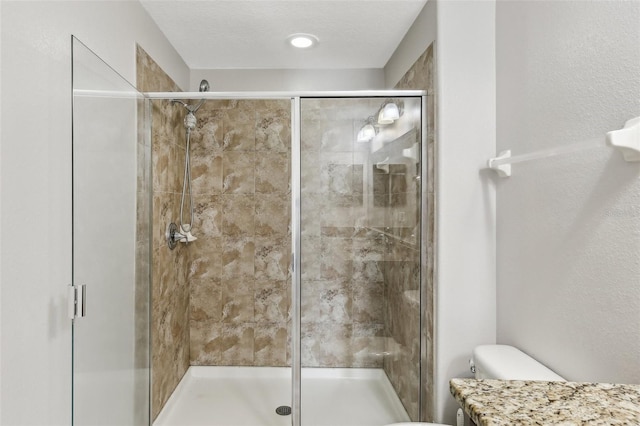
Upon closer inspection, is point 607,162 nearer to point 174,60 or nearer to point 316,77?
point 316,77

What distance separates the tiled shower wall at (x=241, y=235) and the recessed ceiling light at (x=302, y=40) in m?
0.54

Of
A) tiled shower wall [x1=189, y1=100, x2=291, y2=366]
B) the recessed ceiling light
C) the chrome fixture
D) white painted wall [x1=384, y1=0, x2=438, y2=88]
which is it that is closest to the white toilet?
the chrome fixture

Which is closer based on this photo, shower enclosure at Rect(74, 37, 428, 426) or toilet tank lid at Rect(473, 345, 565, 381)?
toilet tank lid at Rect(473, 345, 565, 381)

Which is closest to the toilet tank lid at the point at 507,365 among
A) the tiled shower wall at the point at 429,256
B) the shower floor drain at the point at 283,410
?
the tiled shower wall at the point at 429,256

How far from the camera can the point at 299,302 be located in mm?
2105

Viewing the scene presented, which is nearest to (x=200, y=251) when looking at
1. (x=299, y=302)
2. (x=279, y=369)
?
(x=279, y=369)

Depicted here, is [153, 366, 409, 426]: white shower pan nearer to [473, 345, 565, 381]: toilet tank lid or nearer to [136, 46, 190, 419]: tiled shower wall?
[136, 46, 190, 419]: tiled shower wall

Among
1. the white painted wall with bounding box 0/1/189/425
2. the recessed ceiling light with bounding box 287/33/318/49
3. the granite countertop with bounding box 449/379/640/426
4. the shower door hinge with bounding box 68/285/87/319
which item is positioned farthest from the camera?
the recessed ceiling light with bounding box 287/33/318/49

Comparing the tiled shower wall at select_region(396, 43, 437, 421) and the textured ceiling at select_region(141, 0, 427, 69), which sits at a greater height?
the textured ceiling at select_region(141, 0, 427, 69)

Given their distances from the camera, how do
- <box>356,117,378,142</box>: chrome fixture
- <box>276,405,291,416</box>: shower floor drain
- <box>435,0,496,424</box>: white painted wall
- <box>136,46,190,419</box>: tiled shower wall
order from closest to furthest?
1. <box>435,0,496,424</box>: white painted wall
2. <box>356,117,378,142</box>: chrome fixture
3. <box>136,46,190,419</box>: tiled shower wall
4. <box>276,405,291,416</box>: shower floor drain

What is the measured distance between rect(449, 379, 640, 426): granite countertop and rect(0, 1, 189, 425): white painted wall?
1262mm

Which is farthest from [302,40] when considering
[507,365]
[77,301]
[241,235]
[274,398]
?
[274,398]

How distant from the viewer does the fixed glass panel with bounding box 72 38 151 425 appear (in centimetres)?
145

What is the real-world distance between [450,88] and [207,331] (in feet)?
8.38
